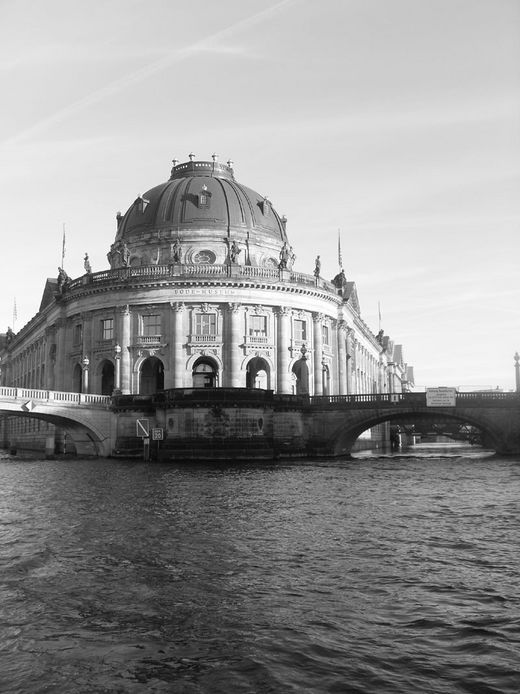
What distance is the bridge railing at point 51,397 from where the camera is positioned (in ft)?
216

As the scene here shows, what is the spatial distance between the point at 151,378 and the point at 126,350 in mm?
6719

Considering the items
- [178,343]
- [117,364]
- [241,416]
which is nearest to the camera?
[241,416]

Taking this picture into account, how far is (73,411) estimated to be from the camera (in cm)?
7025

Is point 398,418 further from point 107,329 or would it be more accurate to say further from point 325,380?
point 107,329

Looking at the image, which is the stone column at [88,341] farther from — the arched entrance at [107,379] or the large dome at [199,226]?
the large dome at [199,226]

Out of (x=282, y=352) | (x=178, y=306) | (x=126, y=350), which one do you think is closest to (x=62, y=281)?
(x=126, y=350)

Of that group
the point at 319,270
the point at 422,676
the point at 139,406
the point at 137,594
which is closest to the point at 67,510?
the point at 137,594

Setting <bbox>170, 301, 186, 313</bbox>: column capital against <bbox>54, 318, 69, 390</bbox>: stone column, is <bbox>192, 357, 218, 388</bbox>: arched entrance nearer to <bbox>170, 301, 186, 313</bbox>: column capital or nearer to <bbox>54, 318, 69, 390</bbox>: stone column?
<bbox>170, 301, 186, 313</bbox>: column capital

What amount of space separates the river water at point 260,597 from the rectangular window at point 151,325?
171 feet

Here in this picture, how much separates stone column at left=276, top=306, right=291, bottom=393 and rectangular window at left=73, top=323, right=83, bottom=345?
23.1m

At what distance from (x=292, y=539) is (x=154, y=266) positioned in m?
63.9

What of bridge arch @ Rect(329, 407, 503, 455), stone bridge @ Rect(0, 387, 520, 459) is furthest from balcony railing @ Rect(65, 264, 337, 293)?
bridge arch @ Rect(329, 407, 503, 455)

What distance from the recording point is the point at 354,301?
12244cm

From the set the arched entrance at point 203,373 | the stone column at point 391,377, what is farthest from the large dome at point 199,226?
the stone column at point 391,377
